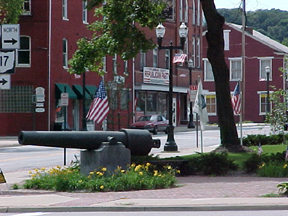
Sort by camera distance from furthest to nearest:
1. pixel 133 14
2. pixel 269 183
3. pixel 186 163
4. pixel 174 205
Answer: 1. pixel 133 14
2. pixel 186 163
3. pixel 269 183
4. pixel 174 205

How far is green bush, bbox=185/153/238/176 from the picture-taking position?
18.2 meters

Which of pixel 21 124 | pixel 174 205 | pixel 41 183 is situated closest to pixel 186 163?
pixel 41 183

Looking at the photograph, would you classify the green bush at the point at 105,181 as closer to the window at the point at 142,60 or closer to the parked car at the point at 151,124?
the parked car at the point at 151,124

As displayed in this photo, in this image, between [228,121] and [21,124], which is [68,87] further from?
[228,121]

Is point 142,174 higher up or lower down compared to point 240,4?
lower down

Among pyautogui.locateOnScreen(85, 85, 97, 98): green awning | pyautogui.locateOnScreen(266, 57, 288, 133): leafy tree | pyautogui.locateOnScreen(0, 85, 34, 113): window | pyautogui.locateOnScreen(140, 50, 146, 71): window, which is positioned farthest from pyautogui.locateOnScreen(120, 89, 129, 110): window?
pyautogui.locateOnScreen(266, 57, 288, 133): leafy tree

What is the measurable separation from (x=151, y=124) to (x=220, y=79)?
87.3 feet

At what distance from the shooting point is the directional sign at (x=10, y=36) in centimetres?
1600

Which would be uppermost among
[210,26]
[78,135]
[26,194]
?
[210,26]

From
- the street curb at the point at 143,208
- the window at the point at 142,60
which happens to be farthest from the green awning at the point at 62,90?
the street curb at the point at 143,208

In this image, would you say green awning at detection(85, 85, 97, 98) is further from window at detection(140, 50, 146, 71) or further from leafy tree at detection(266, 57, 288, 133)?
leafy tree at detection(266, 57, 288, 133)

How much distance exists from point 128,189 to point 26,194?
221cm

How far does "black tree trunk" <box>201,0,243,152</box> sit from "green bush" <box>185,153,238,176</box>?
4.71 metres

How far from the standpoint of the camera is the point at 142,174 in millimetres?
15602
